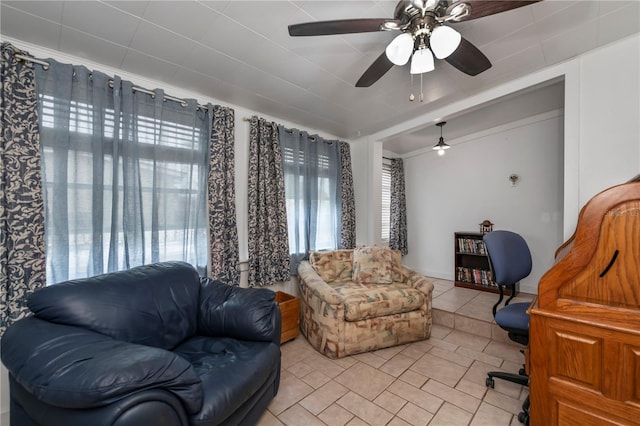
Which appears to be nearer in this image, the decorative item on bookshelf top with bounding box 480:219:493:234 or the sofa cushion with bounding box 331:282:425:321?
the sofa cushion with bounding box 331:282:425:321

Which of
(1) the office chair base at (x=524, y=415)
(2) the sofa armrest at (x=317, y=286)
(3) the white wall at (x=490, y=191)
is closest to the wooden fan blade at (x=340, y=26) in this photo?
(2) the sofa armrest at (x=317, y=286)

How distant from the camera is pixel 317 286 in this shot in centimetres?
236

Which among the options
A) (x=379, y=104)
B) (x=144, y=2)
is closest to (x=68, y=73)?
(x=144, y=2)

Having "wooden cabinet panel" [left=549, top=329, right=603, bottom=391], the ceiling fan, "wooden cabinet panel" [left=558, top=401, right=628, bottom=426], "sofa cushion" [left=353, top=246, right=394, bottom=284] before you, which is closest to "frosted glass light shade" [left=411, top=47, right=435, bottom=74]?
the ceiling fan

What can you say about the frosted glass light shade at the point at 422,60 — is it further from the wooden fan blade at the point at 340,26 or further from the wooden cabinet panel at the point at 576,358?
the wooden cabinet panel at the point at 576,358

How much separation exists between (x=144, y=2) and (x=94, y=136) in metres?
1.02

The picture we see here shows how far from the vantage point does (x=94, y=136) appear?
1826mm

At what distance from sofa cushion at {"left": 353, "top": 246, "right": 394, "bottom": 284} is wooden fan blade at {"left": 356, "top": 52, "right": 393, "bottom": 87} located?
1.87 meters

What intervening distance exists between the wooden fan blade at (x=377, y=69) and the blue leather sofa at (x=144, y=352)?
1.70 meters

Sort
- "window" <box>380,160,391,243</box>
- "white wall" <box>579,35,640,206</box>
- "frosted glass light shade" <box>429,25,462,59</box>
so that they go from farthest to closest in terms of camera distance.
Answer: "window" <box>380,160,391,243</box> → "white wall" <box>579,35,640,206</box> → "frosted glass light shade" <box>429,25,462,59</box>

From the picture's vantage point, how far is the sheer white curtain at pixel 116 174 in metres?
1.70

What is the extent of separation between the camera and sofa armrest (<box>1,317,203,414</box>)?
2.74 feet

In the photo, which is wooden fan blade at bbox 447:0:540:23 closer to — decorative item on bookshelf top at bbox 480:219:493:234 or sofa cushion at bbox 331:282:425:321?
sofa cushion at bbox 331:282:425:321

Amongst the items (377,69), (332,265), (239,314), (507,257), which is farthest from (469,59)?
(332,265)
